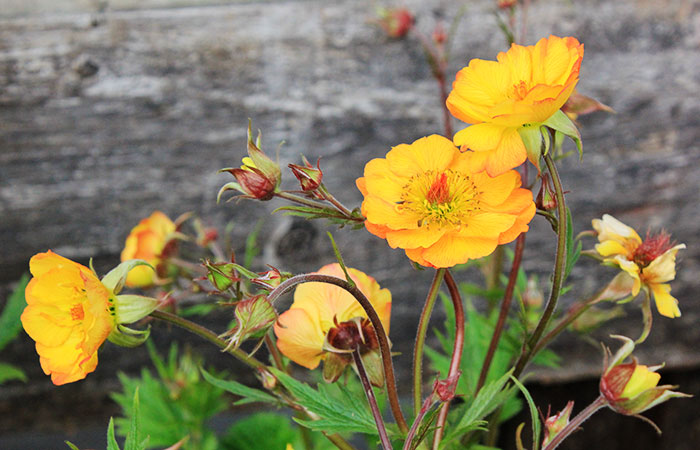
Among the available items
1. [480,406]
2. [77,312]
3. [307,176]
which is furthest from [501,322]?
[77,312]

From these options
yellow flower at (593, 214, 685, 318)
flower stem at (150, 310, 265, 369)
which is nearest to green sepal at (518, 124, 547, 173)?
yellow flower at (593, 214, 685, 318)

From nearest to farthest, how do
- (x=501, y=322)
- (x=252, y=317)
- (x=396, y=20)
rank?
(x=252, y=317) → (x=501, y=322) → (x=396, y=20)

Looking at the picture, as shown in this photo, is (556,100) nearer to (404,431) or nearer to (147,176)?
(404,431)

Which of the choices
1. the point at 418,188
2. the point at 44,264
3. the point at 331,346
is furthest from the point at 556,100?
the point at 44,264

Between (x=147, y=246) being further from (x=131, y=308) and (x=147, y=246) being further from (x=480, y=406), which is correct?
(x=480, y=406)

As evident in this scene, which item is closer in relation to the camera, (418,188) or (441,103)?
(418,188)

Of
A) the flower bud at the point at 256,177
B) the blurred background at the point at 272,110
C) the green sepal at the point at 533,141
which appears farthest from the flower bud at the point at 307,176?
the blurred background at the point at 272,110
